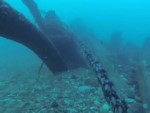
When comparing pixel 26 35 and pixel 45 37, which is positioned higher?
pixel 45 37

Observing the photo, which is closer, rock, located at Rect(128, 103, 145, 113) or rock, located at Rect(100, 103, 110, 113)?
rock, located at Rect(128, 103, 145, 113)

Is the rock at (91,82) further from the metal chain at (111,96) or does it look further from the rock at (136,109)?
the metal chain at (111,96)

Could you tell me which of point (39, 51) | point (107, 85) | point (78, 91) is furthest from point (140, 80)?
point (107, 85)

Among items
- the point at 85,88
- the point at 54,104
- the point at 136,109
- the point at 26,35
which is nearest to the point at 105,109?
the point at 136,109

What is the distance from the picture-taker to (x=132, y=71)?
353 inches

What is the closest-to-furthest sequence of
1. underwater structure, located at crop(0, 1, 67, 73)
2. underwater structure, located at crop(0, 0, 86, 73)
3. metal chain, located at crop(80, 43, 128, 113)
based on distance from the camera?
1. metal chain, located at crop(80, 43, 128, 113)
2. underwater structure, located at crop(0, 1, 67, 73)
3. underwater structure, located at crop(0, 0, 86, 73)

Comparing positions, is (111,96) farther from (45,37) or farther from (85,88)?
(45,37)

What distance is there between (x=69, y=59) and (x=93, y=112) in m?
3.71

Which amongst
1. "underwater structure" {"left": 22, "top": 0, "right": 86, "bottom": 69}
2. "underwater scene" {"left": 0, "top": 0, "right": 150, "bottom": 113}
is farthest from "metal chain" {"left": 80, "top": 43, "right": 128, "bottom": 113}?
"underwater structure" {"left": 22, "top": 0, "right": 86, "bottom": 69}

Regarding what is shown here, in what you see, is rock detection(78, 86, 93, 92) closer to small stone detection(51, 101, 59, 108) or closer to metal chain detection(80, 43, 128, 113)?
small stone detection(51, 101, 59, 108)

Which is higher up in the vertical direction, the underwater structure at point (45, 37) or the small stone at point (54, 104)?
the underwater structure at point (45, 37)

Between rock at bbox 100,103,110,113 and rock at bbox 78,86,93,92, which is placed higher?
rock at bbox 78,86,93,92

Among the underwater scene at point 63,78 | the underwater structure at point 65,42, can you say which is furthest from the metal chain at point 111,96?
the underwater structure at point 65,42

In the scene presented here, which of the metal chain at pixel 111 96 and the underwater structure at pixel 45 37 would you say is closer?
the metal chain at pixel 111 96
